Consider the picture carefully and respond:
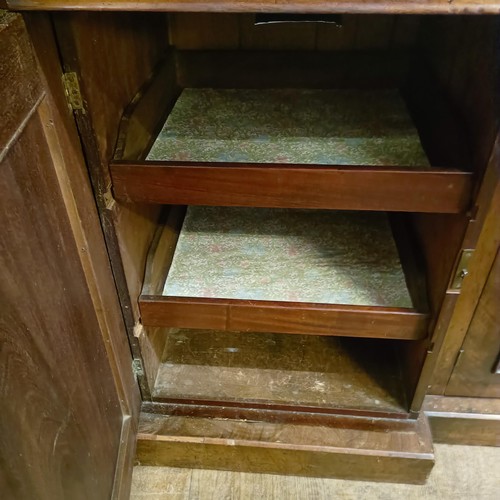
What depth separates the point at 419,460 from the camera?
3.53 feet

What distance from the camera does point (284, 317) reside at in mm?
952

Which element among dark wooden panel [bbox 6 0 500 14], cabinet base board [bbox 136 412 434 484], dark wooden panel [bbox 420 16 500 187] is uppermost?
dark wooden panel [bbox 6 0 500 14]

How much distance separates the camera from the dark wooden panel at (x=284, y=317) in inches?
36.9

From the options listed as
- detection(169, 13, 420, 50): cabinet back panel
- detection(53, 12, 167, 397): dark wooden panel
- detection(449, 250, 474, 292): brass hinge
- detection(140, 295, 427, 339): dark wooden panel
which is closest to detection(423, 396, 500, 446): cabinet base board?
detection(140, 295, 427, 339): dark wooden panel

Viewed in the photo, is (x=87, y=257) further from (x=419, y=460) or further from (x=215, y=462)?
(x=419, y=460)

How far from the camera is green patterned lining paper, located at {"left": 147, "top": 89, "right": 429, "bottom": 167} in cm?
91

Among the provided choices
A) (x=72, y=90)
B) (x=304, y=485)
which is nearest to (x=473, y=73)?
(x=72, y=90)

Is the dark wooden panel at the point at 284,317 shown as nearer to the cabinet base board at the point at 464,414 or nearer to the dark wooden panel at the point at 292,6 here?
the cabinet base board at the point at 464,414

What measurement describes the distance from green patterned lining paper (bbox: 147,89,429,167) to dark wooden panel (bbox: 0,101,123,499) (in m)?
0.29

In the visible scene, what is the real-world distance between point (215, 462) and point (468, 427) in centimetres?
53

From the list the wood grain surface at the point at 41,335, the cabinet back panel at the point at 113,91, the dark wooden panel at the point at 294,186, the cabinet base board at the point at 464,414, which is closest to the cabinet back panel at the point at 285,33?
the cabinet back panel at the point at 113,91

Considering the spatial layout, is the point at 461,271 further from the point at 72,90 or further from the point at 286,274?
the point at 72,90

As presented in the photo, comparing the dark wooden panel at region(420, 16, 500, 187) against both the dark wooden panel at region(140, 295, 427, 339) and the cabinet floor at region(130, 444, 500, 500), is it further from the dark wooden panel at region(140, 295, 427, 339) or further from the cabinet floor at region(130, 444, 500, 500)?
the cabinet floor at region(130, 444, 500, 500)

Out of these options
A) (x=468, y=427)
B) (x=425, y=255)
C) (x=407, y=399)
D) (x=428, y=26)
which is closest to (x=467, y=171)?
(x=425, y=255)
